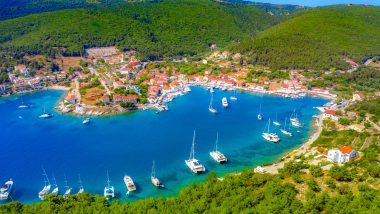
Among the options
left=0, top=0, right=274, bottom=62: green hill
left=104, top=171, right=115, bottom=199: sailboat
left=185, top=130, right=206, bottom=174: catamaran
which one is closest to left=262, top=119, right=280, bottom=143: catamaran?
left=185, top=130, right=206, bottom=174: catamaran

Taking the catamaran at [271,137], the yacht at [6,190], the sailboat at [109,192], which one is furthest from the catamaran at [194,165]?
the yacht at [6,190]

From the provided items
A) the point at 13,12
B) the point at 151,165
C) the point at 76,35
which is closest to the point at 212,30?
the point at 76,35

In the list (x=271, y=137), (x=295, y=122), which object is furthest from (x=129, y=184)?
(x=295, y=122)

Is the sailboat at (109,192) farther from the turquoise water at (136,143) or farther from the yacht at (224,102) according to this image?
the yacht at (224,102)

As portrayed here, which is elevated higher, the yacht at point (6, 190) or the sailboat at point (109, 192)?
the sailboat at point (109, 192)

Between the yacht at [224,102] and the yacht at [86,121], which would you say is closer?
the yacht at [86,121]

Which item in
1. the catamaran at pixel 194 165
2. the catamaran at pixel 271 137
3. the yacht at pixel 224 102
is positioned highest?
the yacht at pixel 224 102

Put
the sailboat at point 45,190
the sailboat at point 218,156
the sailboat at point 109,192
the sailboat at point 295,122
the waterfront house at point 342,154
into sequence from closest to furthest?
the sailboat at point 109,192
the sailboat at point 45,190
the waterfront house at point 342,154
the sailboat at point 218,156
the sailboat at point 295,122

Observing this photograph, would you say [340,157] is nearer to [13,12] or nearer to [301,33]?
[301,33]
